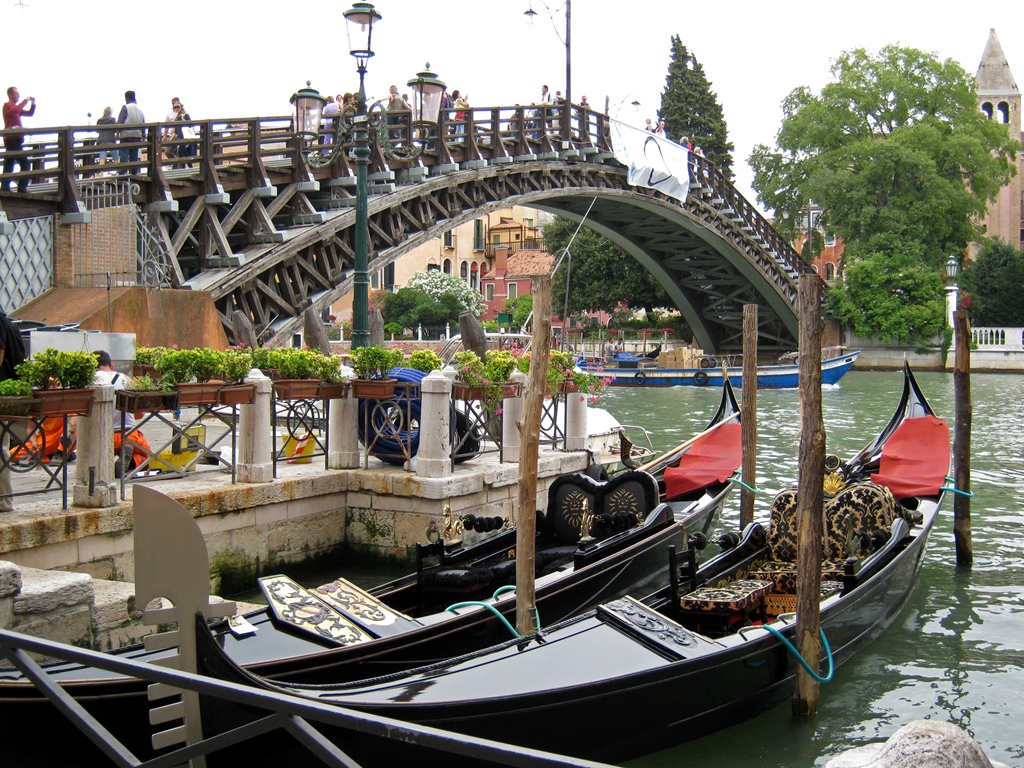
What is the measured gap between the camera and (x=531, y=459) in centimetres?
416

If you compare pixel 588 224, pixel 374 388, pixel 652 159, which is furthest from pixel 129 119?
pixel 588 224

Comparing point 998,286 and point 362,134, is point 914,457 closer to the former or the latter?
point 362,134

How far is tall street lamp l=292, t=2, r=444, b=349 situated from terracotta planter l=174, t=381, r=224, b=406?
1699 mm

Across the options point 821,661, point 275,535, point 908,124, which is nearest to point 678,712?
point 821,661

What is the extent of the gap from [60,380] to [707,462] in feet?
13.7

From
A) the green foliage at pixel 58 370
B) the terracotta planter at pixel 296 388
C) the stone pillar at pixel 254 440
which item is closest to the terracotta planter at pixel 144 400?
the green foliage at pixel 58 370

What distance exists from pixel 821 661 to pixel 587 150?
49.1 ft

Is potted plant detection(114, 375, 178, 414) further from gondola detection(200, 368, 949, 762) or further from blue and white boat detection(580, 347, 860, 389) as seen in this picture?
blue and white boat detection(580, 347, 860, 389)

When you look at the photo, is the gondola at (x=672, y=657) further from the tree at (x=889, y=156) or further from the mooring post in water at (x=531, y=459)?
the tree at (x=889, y=156)

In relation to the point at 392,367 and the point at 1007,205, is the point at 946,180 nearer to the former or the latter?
the point at 1007,205

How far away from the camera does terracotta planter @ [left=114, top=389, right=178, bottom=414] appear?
203 inches

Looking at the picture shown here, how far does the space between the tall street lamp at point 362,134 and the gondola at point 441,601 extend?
8.04 feet

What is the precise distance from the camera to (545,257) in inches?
1622

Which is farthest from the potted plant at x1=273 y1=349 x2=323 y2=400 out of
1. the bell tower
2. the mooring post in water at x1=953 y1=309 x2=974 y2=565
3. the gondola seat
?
the bell tower
